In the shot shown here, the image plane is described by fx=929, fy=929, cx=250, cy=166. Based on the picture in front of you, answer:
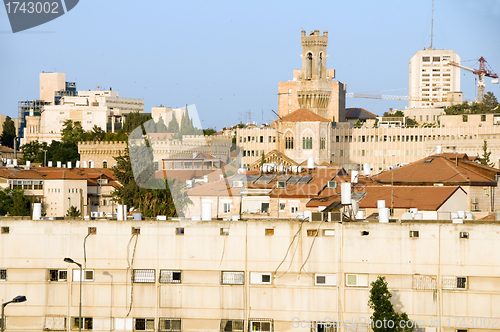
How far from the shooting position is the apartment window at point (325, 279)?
29.1 metres

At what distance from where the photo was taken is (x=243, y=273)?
29594mm

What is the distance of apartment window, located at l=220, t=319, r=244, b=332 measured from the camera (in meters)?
29.3

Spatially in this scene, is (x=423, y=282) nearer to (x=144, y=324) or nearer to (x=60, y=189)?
(x=144, y=324)

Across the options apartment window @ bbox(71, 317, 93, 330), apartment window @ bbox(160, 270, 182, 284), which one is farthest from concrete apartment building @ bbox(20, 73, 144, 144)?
apartment window @ bbox(160, 270, 182, 284)

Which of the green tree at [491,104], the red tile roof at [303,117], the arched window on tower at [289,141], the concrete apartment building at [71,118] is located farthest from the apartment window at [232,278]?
the concrete apartment building at [71,118]

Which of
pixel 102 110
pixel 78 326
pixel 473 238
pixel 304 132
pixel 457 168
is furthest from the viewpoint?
pixel 102 110

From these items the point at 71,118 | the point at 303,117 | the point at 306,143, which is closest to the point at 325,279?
the point at 306,143

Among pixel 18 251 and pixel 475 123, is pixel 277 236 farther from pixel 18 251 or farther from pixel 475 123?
pixel 475 123

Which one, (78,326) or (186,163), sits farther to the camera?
(186,163)

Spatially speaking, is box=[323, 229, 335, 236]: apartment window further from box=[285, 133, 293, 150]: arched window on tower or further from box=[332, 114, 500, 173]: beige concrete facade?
box=[332, 114, 500, 173]: beige concrete facade

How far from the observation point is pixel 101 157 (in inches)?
4205

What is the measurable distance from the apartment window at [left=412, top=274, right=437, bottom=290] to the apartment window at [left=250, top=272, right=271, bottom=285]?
4570 millimetres

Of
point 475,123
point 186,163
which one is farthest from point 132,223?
point 475,123

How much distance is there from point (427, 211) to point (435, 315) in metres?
10.7
